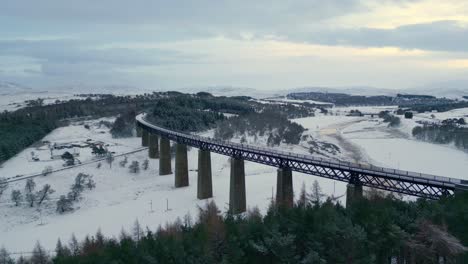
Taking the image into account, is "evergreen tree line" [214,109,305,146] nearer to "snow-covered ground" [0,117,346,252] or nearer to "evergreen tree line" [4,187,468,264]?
"snow-covered ground" [0,117,346,252]

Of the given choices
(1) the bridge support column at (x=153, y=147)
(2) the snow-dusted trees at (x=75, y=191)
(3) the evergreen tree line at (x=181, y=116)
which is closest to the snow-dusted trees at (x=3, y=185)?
(2) the snow-dusted trees at (x=75, y=191)

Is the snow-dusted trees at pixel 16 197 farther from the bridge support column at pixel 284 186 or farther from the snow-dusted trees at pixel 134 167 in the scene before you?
the bridge support column at pixel 284 186

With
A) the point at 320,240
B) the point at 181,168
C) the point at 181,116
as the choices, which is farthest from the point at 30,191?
the point at 181,116

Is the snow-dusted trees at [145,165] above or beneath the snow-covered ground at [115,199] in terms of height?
above

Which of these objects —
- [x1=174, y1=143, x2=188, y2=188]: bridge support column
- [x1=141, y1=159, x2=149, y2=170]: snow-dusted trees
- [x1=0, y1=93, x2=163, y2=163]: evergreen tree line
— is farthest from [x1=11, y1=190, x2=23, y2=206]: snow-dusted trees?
[x1=0, y1=93, x2=163, y2=163]: evergreen tree line

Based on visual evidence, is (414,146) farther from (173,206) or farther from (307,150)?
(173,206)

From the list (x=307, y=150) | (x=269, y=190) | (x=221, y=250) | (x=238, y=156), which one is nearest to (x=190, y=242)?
(x=221, y=250)

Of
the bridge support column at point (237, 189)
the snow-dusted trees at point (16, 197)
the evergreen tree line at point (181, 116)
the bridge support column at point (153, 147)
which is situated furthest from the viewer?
the evergreen tree line at point (181, 116)
